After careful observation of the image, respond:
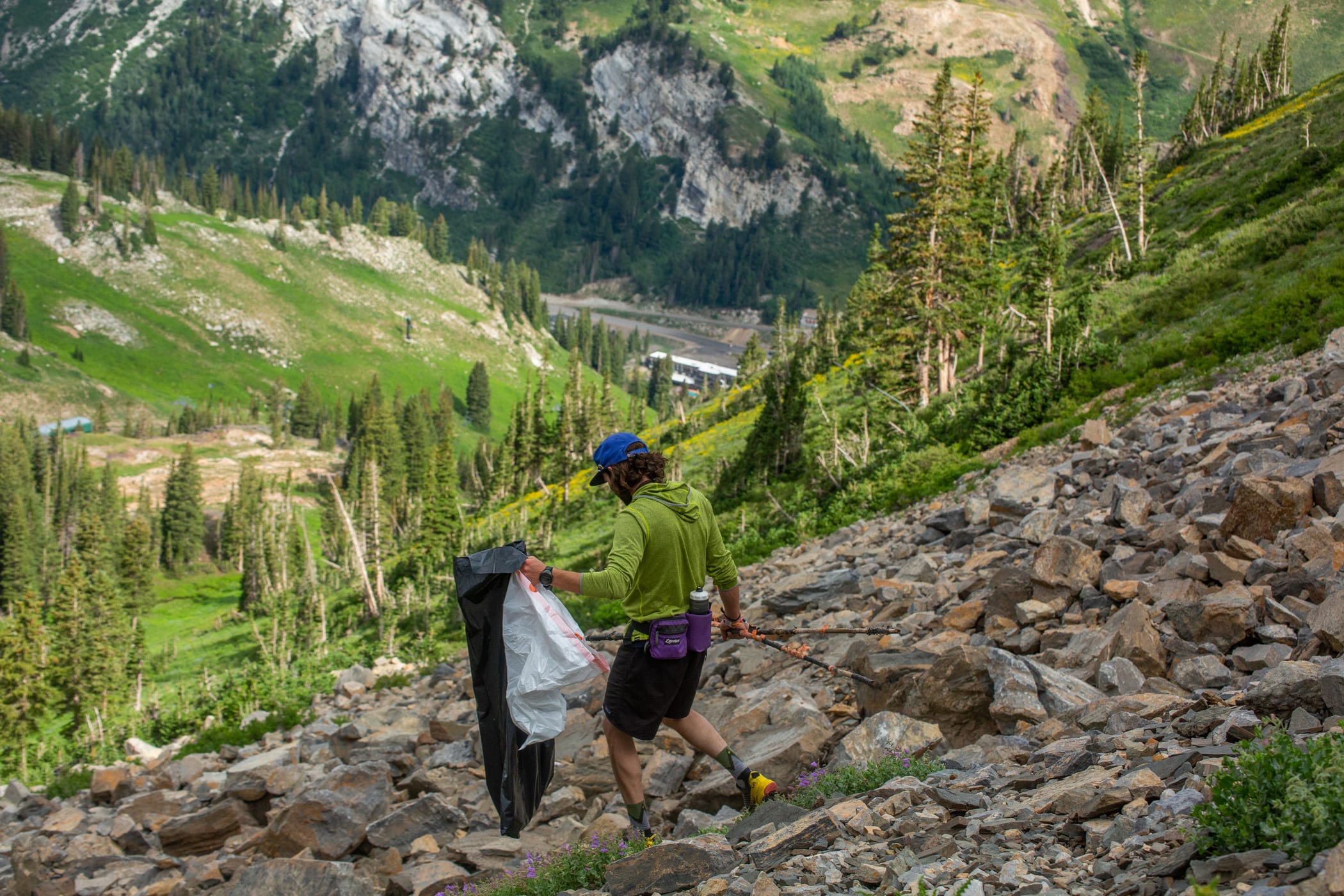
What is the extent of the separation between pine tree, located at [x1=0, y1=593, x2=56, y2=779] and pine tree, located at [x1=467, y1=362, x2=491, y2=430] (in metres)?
125

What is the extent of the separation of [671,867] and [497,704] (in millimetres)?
2034

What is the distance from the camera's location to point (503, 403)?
650 ft

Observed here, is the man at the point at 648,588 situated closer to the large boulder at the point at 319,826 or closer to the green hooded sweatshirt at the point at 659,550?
the green hooded sweatshirt at the point at 659,550

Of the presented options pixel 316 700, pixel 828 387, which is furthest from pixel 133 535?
pixel 316 700

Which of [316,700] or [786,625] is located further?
[316,700]

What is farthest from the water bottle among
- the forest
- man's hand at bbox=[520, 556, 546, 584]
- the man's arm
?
the forest

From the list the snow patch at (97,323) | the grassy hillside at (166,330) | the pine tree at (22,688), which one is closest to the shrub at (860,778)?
the pine tree at (22,688)

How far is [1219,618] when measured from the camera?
805cm

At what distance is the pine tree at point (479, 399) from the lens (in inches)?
7180

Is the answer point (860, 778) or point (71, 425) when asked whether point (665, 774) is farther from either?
point (71, 425)

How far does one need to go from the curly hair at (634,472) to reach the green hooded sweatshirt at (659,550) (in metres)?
0.08

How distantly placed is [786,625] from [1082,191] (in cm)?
9534

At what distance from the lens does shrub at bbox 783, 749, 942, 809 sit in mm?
7043

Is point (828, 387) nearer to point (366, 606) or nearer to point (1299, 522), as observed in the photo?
point (366, 606)
